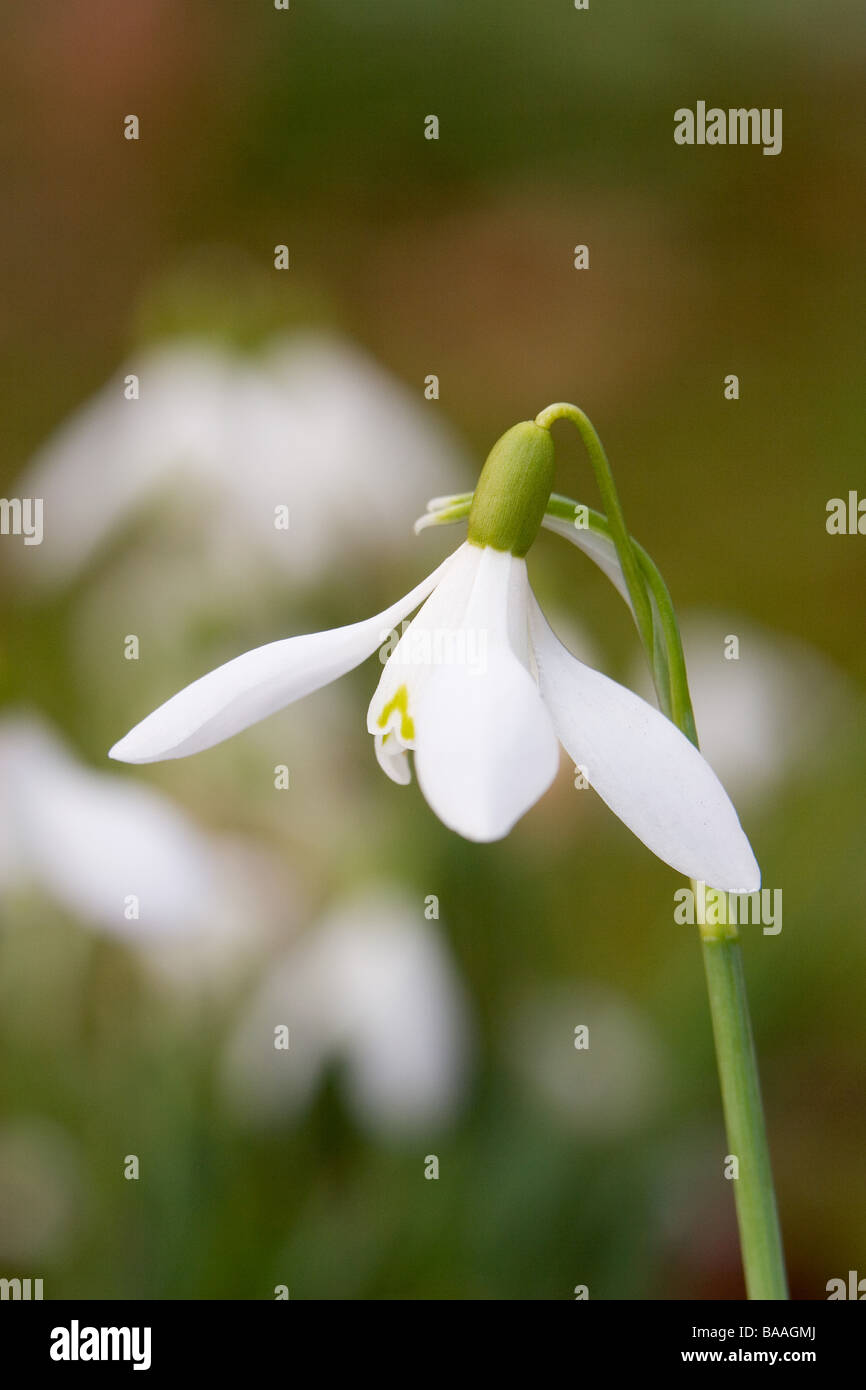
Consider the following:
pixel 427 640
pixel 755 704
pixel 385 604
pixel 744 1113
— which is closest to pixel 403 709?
pixel 427 640

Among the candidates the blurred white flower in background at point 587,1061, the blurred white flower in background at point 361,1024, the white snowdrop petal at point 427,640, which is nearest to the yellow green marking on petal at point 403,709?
the white snowdrop petal at point 427,640

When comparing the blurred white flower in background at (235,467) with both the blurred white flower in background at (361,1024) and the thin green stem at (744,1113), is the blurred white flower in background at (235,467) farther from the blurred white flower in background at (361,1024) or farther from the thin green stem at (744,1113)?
the thin green stem at (744,1113)

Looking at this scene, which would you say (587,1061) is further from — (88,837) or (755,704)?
(88,837)

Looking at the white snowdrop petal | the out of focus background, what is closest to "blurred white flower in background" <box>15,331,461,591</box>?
the out of focus background

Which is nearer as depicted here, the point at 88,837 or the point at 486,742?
the point at 486,742

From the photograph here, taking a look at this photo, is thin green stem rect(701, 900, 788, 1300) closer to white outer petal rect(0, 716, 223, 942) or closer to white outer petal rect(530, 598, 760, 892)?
white outer petal rect(530, 598, 760, 892)

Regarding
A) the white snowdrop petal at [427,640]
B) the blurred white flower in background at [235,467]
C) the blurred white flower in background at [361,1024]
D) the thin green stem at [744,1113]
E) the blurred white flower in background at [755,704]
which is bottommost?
the thin green stem at [744,1113]

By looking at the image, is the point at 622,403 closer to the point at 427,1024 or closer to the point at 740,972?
the point at 427,1024

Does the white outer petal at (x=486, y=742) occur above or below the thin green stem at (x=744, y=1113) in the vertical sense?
above

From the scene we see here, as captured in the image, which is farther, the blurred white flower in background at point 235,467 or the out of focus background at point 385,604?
the blurred white flower in background at point 235,467
